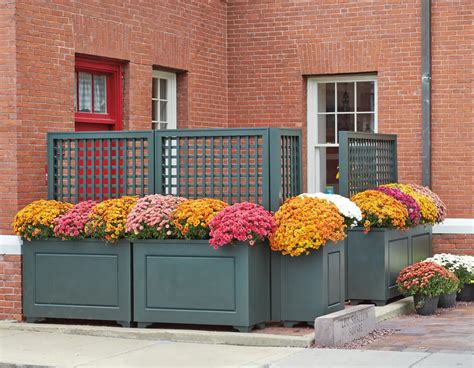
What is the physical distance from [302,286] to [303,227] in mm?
736

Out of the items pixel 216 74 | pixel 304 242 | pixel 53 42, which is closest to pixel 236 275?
pixel 304 242

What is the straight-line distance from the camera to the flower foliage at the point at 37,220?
11.6 m

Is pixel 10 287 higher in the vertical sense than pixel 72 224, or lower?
lower

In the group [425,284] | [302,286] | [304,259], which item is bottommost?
[425,284]

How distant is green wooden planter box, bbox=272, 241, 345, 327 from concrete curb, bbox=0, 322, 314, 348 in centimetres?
40

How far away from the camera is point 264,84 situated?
1678 centimetres

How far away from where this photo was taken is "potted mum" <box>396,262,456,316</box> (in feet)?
41.0

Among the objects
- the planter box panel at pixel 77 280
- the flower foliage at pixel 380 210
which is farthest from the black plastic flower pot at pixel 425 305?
the planter box panel at pixel 77 280

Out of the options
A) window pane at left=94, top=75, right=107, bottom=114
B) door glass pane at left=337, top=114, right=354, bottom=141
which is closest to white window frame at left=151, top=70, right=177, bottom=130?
window pane at left=94, top=75, right=107, bottom=114

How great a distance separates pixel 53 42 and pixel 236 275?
3943 mm

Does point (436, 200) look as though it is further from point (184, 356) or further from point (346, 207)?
point (184, 356)

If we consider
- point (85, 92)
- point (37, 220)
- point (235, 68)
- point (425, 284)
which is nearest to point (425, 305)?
point (425, 284)

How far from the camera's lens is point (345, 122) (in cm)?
1641

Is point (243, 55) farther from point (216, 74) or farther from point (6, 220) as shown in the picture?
point (6, 220)
